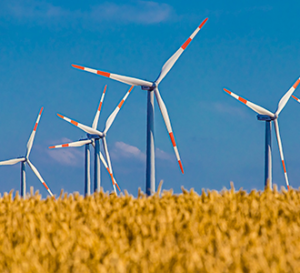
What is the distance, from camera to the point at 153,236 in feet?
25.8

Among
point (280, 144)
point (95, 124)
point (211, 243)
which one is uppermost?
point (95, 124)

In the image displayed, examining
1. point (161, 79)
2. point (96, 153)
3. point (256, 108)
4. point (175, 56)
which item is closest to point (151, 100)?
point (161, 79)

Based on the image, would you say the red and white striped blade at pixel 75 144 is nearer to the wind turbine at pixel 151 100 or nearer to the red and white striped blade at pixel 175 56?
the wind turbine at pixel 151 100

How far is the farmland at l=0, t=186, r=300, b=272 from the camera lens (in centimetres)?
637

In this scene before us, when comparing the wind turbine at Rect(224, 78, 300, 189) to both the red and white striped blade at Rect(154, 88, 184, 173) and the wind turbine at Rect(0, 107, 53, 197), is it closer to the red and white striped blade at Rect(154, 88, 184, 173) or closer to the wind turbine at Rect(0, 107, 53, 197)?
the red and white striped blade at Rect(154, 88, 184, 173)

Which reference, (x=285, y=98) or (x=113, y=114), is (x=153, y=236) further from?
(x=285, y=98)

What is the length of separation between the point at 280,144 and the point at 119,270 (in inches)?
1178

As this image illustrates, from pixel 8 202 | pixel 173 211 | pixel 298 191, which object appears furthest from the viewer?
pixel 298 191

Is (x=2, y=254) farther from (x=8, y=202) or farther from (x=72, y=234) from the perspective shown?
(x=8, y=202)

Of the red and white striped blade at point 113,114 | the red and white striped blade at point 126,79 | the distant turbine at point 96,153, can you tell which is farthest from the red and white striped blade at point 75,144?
the red and white striped blade at point 126,79

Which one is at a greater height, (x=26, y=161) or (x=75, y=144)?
(x=75, y=144)

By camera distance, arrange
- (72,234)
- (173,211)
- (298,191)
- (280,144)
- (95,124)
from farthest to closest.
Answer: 1. (95,124)
2. (280,144)
3. (298,191)
4. (173,211)
5. (72,234)

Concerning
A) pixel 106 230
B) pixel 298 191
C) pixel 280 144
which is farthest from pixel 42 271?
pixel 280 144

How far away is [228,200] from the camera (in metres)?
11.3
